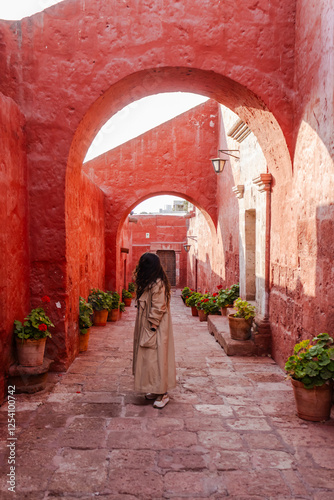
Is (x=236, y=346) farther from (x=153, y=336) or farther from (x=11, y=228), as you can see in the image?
(x=11, y=228)

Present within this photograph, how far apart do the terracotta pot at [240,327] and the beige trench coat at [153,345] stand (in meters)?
2.20

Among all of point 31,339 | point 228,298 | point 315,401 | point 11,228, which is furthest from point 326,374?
point 228,298

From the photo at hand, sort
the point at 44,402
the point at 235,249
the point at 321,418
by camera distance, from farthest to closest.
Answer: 1. the point at 235,249
2. the point at 44,402
3. the point at 321,418

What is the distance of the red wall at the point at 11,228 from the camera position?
4031 millimetres

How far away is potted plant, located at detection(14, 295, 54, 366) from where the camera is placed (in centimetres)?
419

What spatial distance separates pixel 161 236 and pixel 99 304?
1571 centimetres

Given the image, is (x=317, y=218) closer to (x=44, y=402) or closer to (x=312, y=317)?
(x=312, y=317)

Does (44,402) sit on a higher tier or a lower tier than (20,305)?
lower

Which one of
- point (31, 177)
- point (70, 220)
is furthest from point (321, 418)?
point (31, 177)

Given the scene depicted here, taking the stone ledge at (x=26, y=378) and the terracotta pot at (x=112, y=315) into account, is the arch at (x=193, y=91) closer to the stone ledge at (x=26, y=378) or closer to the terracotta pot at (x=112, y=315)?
the stone ledge at (x=26, y=378)

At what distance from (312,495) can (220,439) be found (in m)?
0.86

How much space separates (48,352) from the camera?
4.86 meters

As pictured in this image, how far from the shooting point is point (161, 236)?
23.9m

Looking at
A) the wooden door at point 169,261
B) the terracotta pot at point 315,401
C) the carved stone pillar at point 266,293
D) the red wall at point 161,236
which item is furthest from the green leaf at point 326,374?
the wooden door at point 169,261
